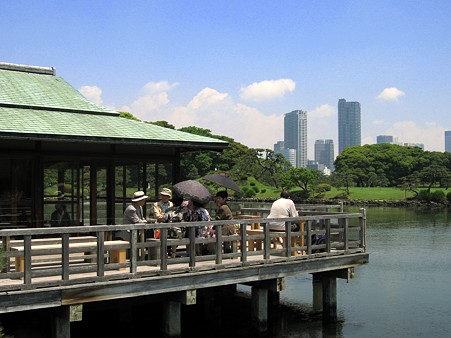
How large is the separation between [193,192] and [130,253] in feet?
7.36

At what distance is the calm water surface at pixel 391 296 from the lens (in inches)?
658

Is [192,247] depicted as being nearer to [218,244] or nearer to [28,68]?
[218,244]

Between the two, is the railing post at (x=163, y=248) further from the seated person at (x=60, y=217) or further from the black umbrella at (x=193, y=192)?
the seated person at (x=60, y=217)

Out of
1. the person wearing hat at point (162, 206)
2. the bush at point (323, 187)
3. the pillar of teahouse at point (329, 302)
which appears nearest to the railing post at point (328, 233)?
the pillar of teahouse at point (329, 302)

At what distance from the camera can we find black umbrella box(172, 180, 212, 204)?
1306 centimetres

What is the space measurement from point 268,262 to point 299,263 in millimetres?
941

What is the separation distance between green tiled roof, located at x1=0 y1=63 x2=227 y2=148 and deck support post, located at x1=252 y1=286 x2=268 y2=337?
3.80 m

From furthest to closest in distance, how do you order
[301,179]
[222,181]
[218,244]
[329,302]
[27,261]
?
[301,179]
[329,302]
[222,181]
[218,244]
[27,261]

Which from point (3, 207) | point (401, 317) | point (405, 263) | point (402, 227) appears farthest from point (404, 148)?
point (3, 207)

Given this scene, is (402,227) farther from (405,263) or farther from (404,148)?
(404,148)

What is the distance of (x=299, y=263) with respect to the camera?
46.9 ft

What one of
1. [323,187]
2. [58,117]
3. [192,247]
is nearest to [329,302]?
[192,247]

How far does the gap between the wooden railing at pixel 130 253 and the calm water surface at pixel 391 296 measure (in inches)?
101

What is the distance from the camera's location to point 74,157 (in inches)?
567
